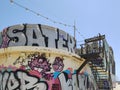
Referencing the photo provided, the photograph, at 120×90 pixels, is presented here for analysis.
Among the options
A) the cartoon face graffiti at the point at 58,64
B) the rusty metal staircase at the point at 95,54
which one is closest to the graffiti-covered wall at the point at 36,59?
the cartoon face graffiti at the point at 58,64

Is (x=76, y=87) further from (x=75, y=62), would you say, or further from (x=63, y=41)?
(x=63, y=41)

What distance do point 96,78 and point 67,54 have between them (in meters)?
6.88

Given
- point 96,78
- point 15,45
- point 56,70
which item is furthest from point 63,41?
point 96,78

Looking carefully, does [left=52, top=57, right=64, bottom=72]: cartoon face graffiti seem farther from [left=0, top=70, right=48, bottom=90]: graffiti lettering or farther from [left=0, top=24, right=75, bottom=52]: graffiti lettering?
[left=0, top=70, right=48, bottom=90]: graffiti lettering

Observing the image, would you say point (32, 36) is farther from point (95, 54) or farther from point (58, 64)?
point (95, 54)

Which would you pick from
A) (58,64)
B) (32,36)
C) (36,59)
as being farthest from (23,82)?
(32,36)

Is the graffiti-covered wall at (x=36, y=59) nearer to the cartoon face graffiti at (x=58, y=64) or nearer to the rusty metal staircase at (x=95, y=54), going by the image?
the cartoon face graffiti at (x=58, y=64)

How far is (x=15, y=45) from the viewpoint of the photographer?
1984 cm

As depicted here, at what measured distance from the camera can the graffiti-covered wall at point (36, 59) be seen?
18.9 metres

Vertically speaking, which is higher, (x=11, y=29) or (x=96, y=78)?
(x=11, y=29)

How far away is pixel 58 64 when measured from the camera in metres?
19.9

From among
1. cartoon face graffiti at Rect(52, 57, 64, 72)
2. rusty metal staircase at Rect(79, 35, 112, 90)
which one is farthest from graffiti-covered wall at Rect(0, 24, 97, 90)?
rusty metal staircase at Rect(79, 35, 112, 90)

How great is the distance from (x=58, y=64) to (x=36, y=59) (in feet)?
5.97

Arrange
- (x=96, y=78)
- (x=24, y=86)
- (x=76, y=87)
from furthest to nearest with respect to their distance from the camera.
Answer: (x=96, y=78)
(x=76, y=87)
(x=24, y=86)
